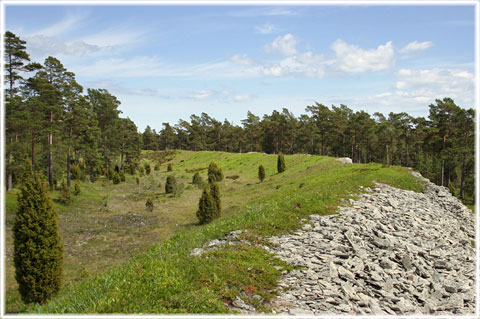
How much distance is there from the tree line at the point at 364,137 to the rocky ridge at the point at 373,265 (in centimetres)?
3714

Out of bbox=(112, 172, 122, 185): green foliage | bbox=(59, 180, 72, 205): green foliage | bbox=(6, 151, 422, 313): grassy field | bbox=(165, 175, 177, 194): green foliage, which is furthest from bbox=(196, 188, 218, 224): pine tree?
bbox=(112, 172, 122, 185): green foliage

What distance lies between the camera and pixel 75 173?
4700 cm

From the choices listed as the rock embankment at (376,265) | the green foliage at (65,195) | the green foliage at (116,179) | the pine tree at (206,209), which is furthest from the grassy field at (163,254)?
the green foliage at (116,179)

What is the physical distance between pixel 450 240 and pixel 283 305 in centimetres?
1050

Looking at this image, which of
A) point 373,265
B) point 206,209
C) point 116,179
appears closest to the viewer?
point 373,265

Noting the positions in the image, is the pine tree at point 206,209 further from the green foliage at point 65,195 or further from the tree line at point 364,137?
the tree line at point 364,137

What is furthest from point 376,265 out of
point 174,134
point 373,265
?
point 174,134

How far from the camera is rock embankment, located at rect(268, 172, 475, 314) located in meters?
6.97

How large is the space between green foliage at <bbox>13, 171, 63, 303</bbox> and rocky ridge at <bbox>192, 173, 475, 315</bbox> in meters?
6.05

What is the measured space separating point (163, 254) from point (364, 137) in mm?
68841

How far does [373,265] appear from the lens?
8.79 m

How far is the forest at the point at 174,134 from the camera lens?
34.0 m

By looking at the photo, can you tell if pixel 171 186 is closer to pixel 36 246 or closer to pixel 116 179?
pixel 116 179

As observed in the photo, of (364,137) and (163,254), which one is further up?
(364,137)
